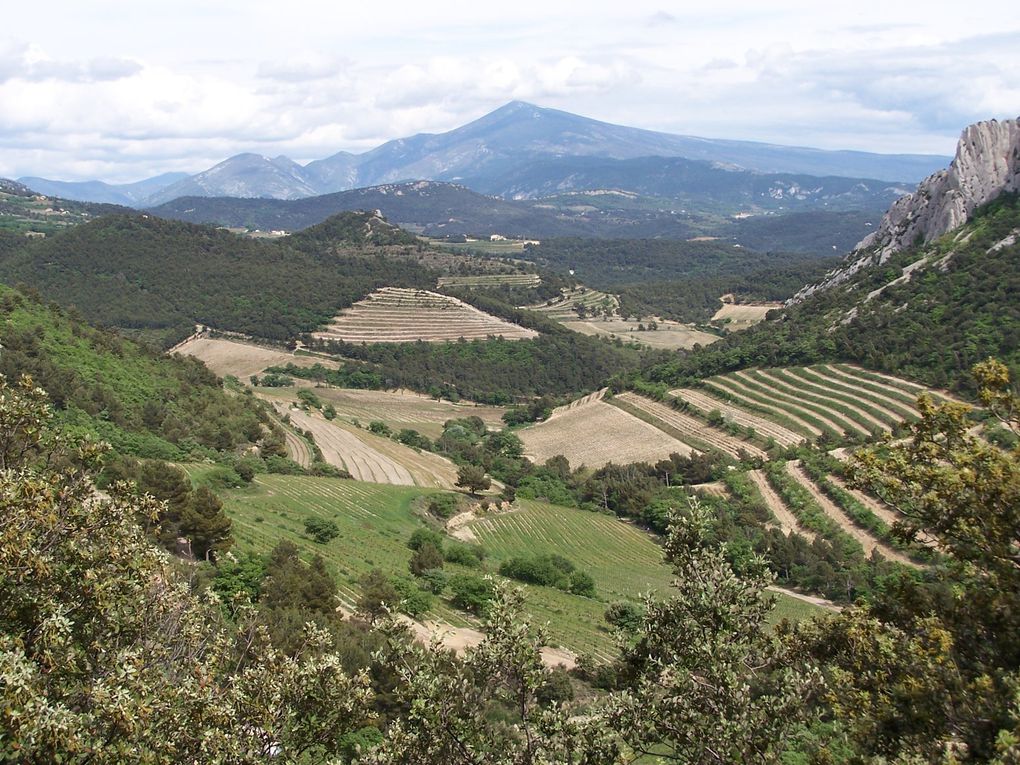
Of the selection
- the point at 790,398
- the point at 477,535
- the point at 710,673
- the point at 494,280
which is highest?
the point at 494,280

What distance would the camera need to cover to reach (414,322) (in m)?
136

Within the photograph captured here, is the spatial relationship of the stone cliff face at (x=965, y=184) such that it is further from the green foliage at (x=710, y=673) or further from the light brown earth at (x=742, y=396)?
the green foliage at (x=710, y=673)

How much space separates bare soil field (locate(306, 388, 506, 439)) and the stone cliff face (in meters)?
52.7

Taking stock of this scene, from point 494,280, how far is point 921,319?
115 m

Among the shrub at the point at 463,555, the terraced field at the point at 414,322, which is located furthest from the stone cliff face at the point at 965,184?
the shrub at the point at 463,555

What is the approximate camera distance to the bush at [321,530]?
37.3 metres

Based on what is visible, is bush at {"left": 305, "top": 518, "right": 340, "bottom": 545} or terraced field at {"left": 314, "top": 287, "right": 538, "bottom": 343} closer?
bush at {"left": 305, "top": 518, "right": 340, "bottom": 545}

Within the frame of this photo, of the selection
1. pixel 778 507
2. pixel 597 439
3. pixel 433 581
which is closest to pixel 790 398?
pixel 597 439

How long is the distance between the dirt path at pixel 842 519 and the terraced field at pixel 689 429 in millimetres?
6955

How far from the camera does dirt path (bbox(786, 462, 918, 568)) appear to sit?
150ft

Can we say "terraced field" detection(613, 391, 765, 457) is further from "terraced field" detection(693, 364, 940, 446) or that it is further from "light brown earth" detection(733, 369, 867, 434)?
"light brown earth" detection(733, 369, 867, 434)

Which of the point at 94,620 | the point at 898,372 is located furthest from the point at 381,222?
the point at 94,620

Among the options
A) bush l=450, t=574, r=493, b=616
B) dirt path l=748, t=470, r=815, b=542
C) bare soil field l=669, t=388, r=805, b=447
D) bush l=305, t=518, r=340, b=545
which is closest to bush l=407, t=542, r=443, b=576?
bush l=450, t=574, r=493, b=616

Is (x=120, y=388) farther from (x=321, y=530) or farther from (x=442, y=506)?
(x=321, y=530)
